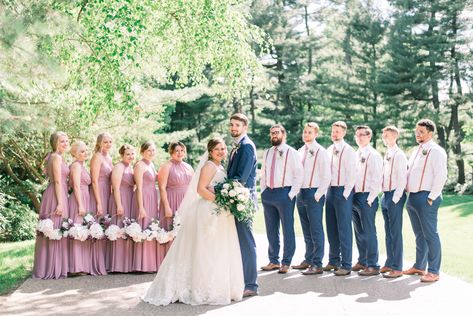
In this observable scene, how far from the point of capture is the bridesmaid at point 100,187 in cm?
870

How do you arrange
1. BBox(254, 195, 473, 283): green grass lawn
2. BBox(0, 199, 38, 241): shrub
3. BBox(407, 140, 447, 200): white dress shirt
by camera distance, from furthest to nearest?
BBox(0, 199, 38, 241): shrub < BBox(254, 195, 473, 283): green grass lawn < BBox(407, 140, 447, 200): white dress shirt

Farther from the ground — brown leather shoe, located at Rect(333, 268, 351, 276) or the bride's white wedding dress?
the bride's white wedding dress

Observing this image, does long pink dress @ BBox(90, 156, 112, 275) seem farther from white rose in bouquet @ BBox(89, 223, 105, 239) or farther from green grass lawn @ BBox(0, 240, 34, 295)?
green grass lawn @ BBox(0, 240, 34, 295)

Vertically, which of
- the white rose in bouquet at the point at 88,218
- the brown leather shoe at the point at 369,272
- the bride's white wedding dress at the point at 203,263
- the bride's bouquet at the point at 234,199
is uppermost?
the bride's bouquet at the point at 234,199

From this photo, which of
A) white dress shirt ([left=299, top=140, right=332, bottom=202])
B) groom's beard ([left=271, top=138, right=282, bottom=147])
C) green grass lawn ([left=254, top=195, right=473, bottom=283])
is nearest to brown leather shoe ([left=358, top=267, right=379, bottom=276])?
white dress shirt ([left=299, top=140, right=332, bottom=202])

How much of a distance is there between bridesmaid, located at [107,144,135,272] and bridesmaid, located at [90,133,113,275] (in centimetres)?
11

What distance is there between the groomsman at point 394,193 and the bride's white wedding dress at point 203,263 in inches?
96.1

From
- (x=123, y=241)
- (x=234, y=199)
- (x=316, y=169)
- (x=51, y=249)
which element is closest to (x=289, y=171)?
(x=316, y=169)

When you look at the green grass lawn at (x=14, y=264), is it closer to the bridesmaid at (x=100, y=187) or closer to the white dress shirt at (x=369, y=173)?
the bridesmaid at (x=100, y=187)

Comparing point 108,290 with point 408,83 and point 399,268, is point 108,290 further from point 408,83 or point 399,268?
point 408,83

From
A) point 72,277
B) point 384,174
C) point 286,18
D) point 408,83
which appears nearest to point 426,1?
point 408,83

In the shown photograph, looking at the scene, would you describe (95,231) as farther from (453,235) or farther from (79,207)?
(453,235)

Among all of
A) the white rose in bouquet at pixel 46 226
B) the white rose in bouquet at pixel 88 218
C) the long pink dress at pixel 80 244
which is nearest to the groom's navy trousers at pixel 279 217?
the white rose in bouquet at pixel 88 218

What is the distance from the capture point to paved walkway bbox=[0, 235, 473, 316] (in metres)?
6.46
